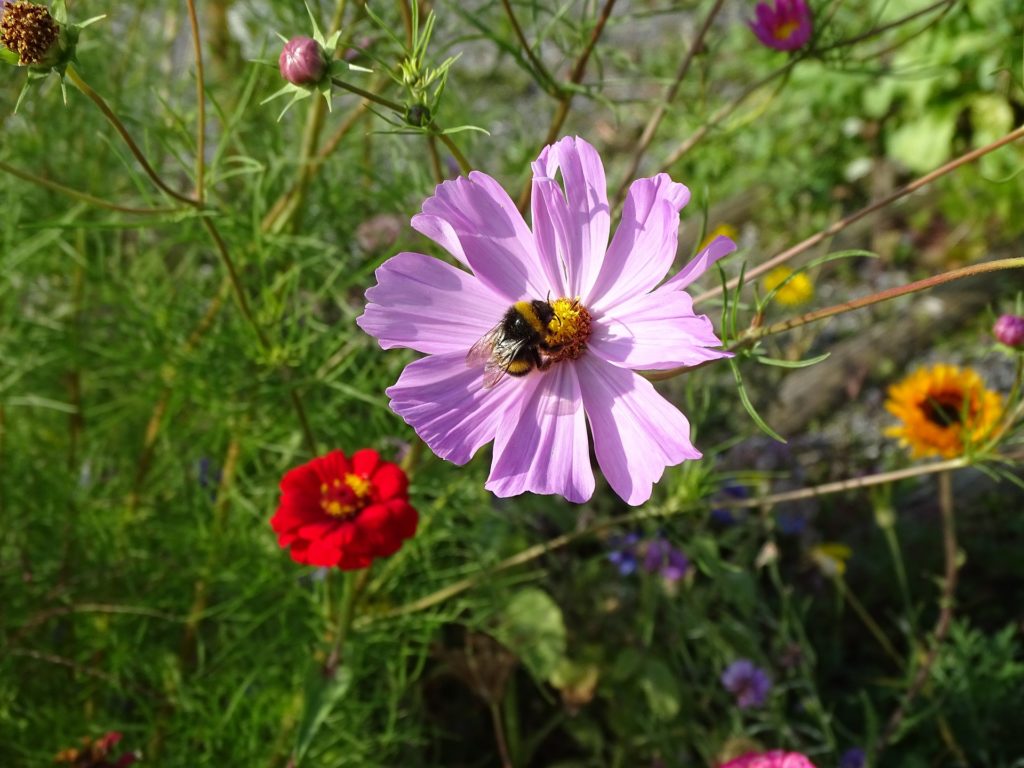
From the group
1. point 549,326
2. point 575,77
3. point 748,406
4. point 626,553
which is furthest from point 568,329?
point 626,553

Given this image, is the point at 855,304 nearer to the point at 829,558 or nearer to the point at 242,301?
the point at 242,301

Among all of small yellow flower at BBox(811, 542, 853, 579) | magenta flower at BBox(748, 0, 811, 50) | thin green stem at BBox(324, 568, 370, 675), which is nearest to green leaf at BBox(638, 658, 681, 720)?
small yellow flower at BBox(811, 542, 853, 579)

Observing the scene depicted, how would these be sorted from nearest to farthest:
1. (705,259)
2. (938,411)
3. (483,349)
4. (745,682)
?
(705,259) < (483,349) < (938,411) < (745,682)

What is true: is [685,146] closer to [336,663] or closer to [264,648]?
[336,663]

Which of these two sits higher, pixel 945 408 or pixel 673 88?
pixel 673 88

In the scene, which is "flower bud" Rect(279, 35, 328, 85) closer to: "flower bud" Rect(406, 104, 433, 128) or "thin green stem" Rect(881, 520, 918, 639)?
"flower bud" Rect(406, 104, 433, 128)
